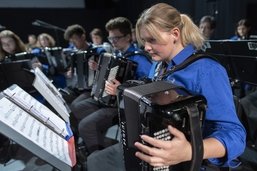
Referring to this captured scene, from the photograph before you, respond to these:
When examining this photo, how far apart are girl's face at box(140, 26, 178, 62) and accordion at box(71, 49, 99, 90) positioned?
6.12 feet

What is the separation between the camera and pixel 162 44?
1170 mm

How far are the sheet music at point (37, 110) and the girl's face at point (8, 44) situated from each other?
7.53ft

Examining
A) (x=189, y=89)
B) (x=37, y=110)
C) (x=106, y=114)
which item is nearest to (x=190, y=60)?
(x=189, y=89)

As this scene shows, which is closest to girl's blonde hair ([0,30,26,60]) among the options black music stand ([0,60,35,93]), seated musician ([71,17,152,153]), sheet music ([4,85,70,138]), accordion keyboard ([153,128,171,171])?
black music stand ([0,60,35,93])

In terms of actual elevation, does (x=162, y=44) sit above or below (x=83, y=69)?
above

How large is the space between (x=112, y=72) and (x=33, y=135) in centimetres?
108

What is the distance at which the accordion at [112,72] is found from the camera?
6.98ft

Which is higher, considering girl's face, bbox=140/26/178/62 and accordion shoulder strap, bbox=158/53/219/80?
girl's face, bbox=140/26/178/62

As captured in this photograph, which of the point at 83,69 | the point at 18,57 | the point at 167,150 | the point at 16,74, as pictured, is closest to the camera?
the point at 167,150

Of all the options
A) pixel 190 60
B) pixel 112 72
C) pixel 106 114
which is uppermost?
pixel 190 60

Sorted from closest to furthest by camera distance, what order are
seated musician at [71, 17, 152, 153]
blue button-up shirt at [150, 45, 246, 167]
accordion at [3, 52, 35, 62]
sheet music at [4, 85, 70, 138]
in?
blue button-up shirt at [150, 45, 246, 167], sheet music at [4, 85, 70, 138], seated musician at [71, 17, 152, 153], accordion at [3, 52, 35, 62]

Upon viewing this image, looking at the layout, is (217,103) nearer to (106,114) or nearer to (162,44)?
(162,44)

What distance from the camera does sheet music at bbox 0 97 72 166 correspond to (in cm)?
114

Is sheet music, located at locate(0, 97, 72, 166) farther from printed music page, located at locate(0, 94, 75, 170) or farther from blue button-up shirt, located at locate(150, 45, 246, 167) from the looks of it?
blue button-up shirt, located at locate(150, 45, 246, 167)
